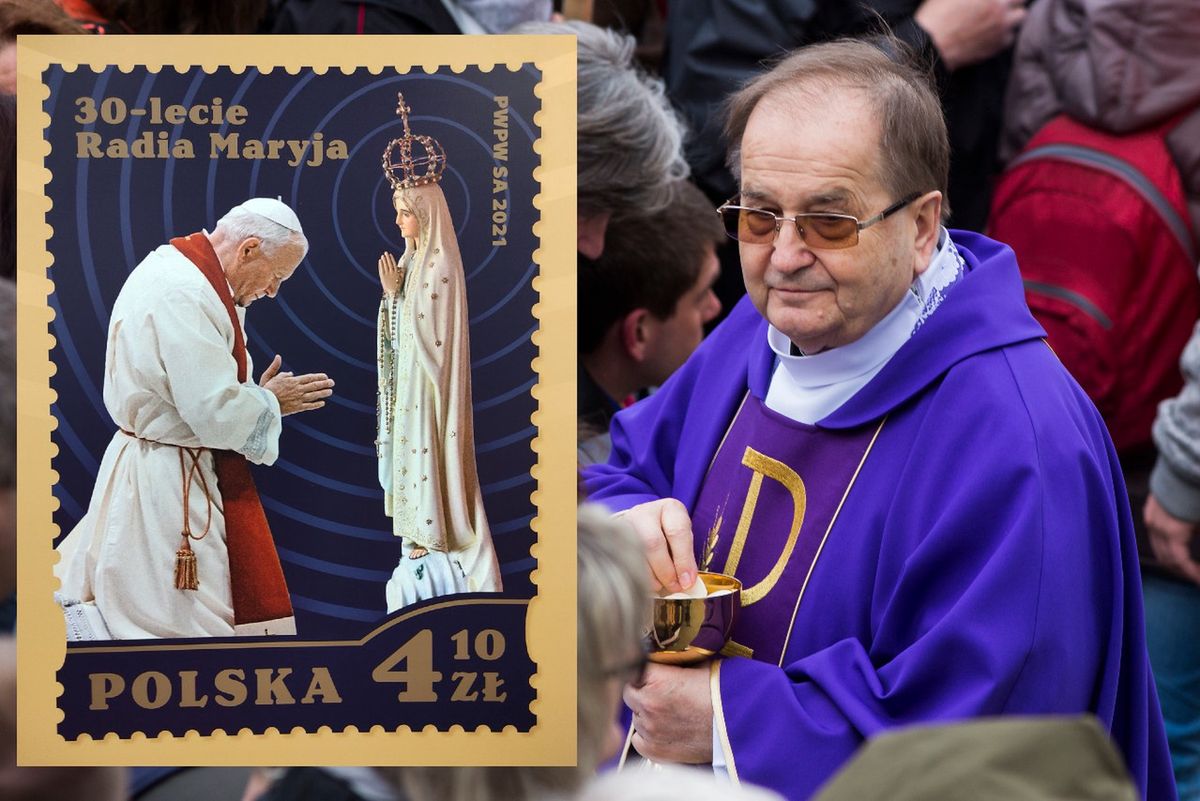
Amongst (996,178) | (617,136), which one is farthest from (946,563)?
(996,178)

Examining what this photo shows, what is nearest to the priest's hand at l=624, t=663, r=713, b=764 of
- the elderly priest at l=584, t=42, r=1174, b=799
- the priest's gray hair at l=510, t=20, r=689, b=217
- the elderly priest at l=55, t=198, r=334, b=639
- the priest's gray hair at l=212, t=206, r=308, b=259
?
the elderly priest at l=584, t=42, r=1174, b=799

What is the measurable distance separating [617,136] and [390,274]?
1929 millimetres

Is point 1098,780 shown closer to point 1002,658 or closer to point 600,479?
point 1002,658

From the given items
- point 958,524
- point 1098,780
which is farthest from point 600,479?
point 1098,780

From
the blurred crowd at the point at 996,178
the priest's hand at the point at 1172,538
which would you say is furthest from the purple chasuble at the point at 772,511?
the priest's hand at the point at 1172,538

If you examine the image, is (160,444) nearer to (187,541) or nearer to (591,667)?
(187,541)

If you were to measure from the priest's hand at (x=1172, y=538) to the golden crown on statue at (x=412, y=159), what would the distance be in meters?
2.55

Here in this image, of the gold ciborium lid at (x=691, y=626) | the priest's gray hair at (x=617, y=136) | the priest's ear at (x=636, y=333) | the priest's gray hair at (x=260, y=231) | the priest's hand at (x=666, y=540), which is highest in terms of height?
the priest's gray hair at (x=617, y=136)

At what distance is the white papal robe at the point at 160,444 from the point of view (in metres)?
1.52

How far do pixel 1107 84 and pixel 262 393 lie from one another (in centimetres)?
282

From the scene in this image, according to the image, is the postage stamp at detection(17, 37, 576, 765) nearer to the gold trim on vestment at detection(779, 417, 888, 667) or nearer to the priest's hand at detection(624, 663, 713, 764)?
the priest's hand at detection(624, 663, 713, 764)

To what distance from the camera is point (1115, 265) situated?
371 centimetres

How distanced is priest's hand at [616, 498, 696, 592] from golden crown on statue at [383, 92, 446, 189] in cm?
78

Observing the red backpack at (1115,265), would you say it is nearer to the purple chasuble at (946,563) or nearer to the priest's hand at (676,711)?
the purple chasuble at (946,563)
